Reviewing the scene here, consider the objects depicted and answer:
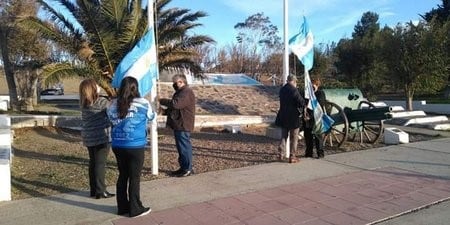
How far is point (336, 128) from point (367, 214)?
5859mm

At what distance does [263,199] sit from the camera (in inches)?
257

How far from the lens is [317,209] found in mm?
6078

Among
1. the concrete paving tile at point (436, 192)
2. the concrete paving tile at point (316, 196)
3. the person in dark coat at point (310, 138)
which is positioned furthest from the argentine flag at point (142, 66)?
the concrete paving tile at point (436, 192)

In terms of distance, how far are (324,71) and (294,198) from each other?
87.7 ft

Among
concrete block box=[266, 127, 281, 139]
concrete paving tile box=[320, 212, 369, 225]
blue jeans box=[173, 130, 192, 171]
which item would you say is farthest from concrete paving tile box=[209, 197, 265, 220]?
concrete block box=[266, 127, 281, 139]

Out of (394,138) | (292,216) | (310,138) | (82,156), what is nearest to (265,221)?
(292,216)

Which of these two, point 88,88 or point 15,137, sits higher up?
point 88,88

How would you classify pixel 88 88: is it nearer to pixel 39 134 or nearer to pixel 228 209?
pixel 228 209

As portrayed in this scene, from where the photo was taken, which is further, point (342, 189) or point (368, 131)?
point (368, 131)

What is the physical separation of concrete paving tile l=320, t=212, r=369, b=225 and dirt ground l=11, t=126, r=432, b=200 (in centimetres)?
321

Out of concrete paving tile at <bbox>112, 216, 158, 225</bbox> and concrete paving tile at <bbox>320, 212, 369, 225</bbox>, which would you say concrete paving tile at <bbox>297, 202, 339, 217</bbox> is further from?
concrete paving tile at <bbox>112, 216, 158, 225</bbox>

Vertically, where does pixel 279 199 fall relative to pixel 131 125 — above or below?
below

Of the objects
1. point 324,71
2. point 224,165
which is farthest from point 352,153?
point 324,71

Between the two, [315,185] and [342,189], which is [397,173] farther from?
[315,185]
